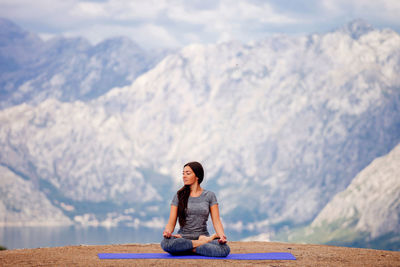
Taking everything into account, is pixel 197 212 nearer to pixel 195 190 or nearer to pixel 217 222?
pixel 195 190

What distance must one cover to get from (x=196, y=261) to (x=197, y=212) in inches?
82.9

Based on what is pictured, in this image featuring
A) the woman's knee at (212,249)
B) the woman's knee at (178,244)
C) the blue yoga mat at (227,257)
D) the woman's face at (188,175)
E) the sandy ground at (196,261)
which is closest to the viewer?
the sandy ground at (196,261)

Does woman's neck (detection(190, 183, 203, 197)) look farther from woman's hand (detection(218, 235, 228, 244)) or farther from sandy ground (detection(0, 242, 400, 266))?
sandy ground (detection(0, 242, 400, 266))

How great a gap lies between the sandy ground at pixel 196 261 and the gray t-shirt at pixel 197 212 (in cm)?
165

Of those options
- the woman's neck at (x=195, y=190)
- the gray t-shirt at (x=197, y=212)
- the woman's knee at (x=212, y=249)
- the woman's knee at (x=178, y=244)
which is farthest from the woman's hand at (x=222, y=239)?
the woman's neck at (x=195, y=190)

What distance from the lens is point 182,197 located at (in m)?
24.2

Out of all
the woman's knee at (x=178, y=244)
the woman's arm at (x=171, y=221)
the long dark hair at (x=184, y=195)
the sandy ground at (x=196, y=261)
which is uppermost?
the long dark hair at (x=184, y=195)

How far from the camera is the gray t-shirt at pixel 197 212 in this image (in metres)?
24.2

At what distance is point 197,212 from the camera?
2427 cm

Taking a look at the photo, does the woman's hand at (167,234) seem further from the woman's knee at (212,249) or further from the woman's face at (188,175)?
the woman's face at (188,175)

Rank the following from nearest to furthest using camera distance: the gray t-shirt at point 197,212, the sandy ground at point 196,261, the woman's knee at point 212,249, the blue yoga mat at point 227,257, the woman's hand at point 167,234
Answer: the sandy ground at point 196,261 < the woman's hand at point 167,234 < the gray t-shirt at point 197,212 < the woman's knee at point 212,249 < the blue yoga mat at point 227,257

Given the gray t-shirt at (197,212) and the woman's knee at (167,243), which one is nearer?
the gray t-shirt at (197,212)

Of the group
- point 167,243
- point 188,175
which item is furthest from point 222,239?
point 188,175

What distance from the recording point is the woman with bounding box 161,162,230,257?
79.4 ft
